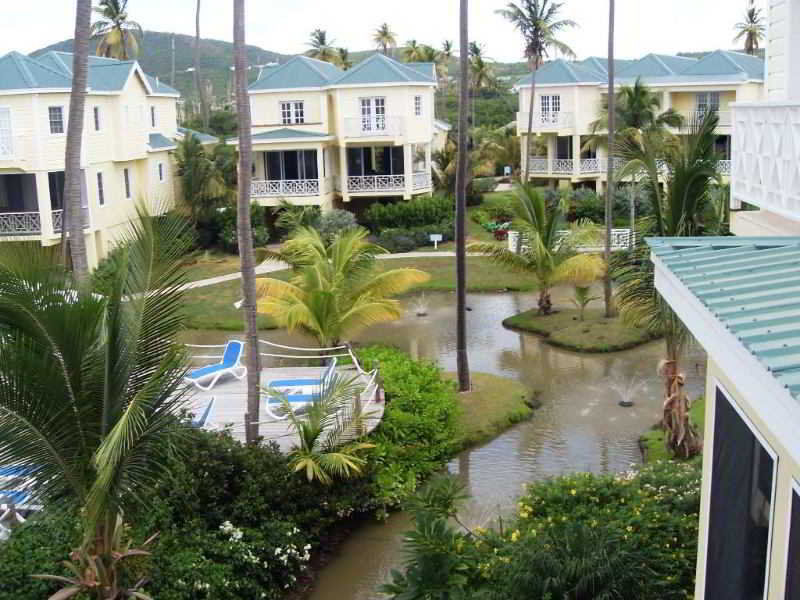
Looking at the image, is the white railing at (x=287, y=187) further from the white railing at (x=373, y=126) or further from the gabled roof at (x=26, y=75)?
the gabled roof at (x=26, y=75)

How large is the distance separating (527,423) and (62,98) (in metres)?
19.7

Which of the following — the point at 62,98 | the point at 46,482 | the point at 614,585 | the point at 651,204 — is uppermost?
the point at 62,98

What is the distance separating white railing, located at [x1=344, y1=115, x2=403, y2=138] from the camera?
3894cm

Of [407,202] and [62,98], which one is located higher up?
[62,98]

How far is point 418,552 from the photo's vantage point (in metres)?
9.90

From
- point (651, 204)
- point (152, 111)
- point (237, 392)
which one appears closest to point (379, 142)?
point (152, 111)

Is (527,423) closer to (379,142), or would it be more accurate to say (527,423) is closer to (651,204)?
(651,204)

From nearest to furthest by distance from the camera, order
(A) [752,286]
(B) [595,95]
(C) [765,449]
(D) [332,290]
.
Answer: (C) [765,449]
(A) [752,286]
(D) [332,290]
(B) [595,95]

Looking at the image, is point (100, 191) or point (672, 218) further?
point (100, 191)

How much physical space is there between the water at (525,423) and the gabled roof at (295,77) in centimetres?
1577

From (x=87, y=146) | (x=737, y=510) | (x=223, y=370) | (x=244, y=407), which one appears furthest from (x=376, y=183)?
(x=737, y=510)

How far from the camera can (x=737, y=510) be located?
5.70 meters

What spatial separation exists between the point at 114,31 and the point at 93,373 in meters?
46.4

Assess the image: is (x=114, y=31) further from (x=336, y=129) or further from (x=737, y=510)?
(x=737, y=510)
